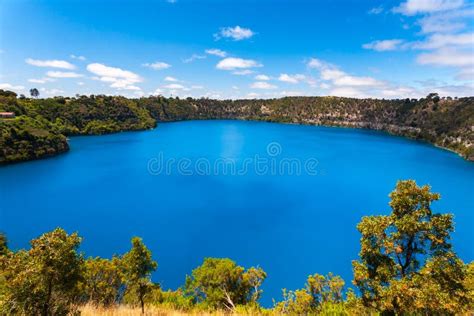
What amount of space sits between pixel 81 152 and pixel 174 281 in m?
89.0

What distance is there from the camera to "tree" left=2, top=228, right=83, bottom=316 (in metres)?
6.51

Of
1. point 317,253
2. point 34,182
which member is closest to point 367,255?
point 317,253

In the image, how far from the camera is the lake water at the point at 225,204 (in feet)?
120

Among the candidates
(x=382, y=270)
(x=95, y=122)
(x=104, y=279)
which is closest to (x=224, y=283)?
(x=104, y=279)

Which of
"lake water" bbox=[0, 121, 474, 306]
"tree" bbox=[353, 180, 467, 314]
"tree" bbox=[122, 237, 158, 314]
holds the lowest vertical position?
"lake water" bbox=[0, 121, 474, 306]

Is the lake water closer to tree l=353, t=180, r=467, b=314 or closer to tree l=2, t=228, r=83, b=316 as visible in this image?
tree l=353, t=180, r=467, b=314

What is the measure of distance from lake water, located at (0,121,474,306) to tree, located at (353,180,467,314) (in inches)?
840

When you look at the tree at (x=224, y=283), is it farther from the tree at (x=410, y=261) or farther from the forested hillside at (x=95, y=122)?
the forested hillside at (x=95, y=122)

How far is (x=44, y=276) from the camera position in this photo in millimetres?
6738

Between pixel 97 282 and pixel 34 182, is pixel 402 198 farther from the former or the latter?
pixel 34 182

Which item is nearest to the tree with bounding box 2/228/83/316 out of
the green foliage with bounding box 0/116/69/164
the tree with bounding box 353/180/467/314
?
the tree with bounding box 353/180/467/314

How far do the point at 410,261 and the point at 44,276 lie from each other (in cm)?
1248

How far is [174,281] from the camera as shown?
31766 mm

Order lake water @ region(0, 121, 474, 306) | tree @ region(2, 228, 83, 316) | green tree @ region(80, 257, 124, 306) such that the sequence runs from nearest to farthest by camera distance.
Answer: tree @ region(2, 228, 83, 316) → green tree @ region(80, 257, 124, 306) → lake water @ region(0, 121, 474, 306)
